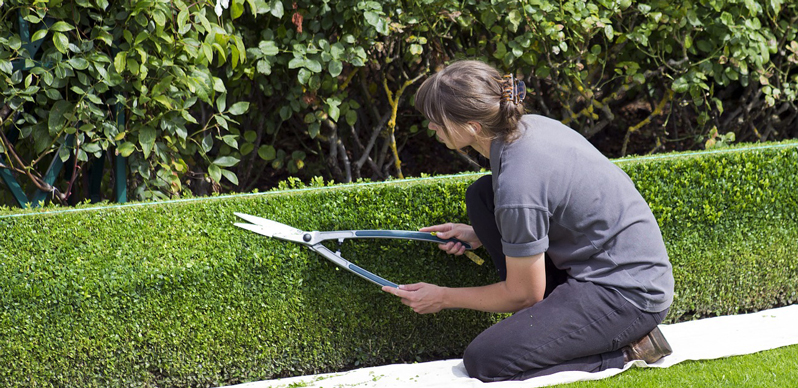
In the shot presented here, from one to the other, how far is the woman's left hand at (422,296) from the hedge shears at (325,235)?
69 mm

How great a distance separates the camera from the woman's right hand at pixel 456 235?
2867 millimetres

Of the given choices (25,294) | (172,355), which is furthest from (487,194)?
(25,294)

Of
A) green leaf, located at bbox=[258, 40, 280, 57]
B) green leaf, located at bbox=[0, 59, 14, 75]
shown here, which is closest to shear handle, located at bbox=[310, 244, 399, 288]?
green leaf, located at bbox=[258, 40, 280, 57]

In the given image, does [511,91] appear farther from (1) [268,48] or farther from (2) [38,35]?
(2) [38,35]

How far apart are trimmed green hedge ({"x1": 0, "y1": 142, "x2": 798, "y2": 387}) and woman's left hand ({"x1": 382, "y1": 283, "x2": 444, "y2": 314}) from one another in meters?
0.16

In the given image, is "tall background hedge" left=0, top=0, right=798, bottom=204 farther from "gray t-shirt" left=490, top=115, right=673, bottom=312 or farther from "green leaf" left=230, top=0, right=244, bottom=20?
"gray t-shirt" left=490, top=115, right=673, bottom=312

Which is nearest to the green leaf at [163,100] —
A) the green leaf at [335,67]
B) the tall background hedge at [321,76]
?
the tall background hedge at [321,76]

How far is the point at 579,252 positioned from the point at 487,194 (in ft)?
1.25

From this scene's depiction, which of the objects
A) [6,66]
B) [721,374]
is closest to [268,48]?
[6,66]

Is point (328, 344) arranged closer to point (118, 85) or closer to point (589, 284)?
point (589, 284)

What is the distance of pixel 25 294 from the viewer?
2553mm

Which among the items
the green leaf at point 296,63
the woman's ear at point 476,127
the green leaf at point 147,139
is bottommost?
the green leaf at point 147,139

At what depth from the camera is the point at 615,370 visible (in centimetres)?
257

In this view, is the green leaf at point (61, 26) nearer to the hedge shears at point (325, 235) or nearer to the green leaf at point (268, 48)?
the green leaf at point (268, 48)
